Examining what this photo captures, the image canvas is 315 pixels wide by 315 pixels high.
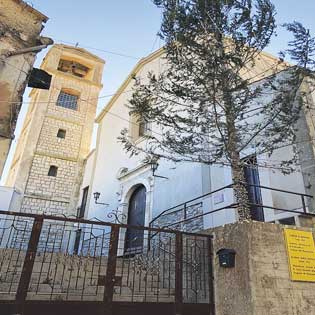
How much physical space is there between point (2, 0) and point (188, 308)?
795 centimetres

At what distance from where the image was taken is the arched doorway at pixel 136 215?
943cm

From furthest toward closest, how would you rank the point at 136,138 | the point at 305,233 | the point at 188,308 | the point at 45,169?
1. the point at 45,169
2. the point at 136,138
3. the point at 305,233
4. the point at 188,308

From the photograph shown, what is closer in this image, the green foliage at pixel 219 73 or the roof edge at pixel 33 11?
the green foliage at pixel 219 73

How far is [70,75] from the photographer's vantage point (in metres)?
16.2

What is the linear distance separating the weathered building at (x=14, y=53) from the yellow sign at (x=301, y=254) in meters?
5.60

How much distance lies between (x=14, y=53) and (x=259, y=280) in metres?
6.88

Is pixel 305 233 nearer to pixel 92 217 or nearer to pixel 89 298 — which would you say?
pixel 89 298

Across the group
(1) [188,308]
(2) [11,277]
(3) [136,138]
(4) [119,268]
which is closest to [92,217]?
(3) [136,138]

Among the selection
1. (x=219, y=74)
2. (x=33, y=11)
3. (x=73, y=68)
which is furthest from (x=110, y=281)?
(x=73, y=68)

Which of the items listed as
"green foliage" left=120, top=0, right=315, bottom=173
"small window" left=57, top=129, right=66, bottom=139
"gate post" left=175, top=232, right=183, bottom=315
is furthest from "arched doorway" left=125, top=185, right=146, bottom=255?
"small window" left=57, top=129, right=66, bottom=139

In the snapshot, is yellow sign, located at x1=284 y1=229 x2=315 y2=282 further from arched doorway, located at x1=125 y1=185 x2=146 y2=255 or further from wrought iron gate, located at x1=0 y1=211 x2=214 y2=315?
arched doorway, located at x1=125 y1=185 x2=146 y2=255

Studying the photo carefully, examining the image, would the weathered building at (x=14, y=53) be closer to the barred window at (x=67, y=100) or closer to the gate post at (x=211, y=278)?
the gate post at (x=211, y=278)

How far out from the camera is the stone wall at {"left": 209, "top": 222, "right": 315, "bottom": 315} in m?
3.66

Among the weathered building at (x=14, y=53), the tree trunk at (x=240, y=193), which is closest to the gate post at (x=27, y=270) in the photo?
the tree trunk at (x=240, y=193)
